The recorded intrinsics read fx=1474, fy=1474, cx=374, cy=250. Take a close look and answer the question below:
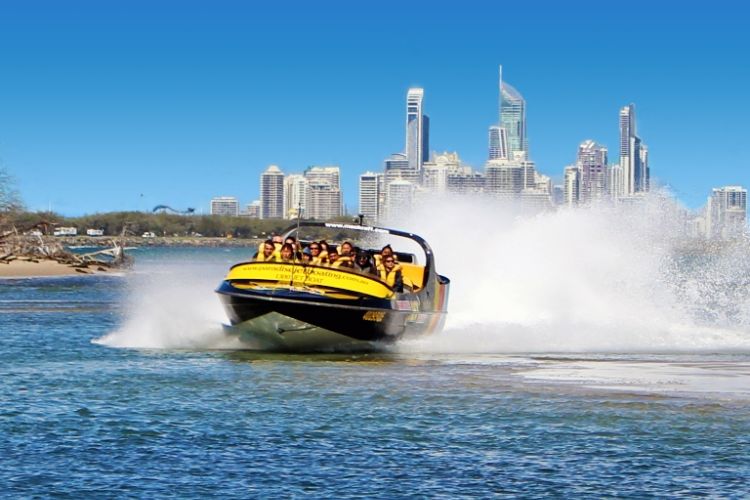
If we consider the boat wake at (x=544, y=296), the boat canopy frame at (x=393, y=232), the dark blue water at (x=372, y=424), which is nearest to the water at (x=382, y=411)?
the dark blue water at (x=372, y=424)

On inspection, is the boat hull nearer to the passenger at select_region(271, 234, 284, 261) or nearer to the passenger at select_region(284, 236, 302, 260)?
the passenger at select_region(271, 234, 284, 261)

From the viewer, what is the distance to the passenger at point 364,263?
1131 inches

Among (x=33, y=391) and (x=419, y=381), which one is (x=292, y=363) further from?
(x=33, y=391)

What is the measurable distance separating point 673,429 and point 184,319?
1554cm

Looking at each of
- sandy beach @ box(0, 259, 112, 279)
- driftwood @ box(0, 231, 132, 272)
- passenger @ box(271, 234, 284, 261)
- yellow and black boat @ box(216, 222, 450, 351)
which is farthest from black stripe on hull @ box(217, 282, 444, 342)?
driftwood @ box(0, 231, 132, 272)

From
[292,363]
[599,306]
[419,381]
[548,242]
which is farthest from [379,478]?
[548,242]

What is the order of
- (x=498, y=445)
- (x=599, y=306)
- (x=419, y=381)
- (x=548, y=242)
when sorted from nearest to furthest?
(x=498, y=445) < (x=419, y=381) < (x=599, y=306) < (x=548, y=242)

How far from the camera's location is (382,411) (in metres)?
20.0

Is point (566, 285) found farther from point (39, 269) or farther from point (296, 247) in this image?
point (39, 269)

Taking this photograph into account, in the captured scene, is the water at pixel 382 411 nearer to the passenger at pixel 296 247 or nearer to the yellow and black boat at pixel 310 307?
the yellow and black boat at pixel 310 307

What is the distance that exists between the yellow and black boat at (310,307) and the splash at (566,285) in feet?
5.40

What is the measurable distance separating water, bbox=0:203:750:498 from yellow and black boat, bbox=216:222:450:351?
1.51 ft

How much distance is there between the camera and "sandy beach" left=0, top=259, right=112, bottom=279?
8298cm

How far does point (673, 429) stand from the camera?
60.3 ft
